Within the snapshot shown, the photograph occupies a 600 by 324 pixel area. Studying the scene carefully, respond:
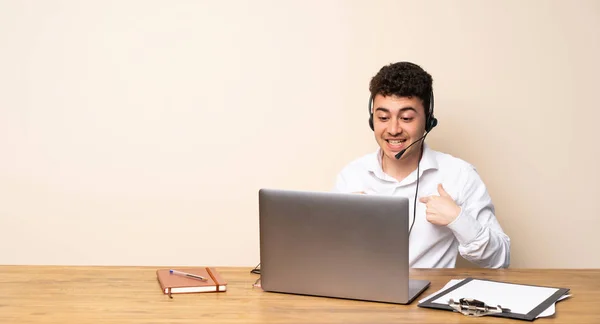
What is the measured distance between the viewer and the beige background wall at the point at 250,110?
322 cm

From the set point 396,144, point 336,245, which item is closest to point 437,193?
point 396,144

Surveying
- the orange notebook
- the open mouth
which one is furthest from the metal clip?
the open mouth

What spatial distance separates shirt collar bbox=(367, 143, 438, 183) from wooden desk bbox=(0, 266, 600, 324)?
540 millimetres

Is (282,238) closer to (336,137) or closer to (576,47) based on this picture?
(336,137)

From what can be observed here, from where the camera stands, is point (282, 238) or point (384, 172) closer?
point (282, 238)

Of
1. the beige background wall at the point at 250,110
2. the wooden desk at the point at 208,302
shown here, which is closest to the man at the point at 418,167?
the wooden desk at the point at 208,302

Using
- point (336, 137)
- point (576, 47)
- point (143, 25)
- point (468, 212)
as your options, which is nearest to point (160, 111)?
point (143, 25)

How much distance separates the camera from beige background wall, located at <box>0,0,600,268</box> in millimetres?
3217

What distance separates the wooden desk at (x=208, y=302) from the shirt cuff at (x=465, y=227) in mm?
152

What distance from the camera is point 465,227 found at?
2262 millimetres

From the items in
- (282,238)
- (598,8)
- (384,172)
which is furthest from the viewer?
(598,8)

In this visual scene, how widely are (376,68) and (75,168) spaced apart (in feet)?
4.78

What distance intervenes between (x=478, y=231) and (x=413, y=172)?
423 millimetres

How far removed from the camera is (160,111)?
129 inches
